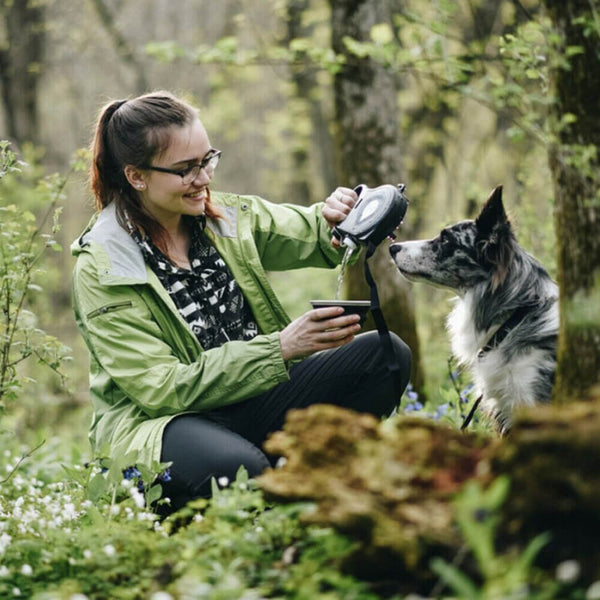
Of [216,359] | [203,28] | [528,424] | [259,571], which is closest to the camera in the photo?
[528,424]

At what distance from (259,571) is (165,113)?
2106mm

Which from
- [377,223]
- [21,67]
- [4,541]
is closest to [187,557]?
[4,541]

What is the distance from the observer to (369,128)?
17.0ft

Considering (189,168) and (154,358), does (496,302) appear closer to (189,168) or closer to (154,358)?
(189,168)

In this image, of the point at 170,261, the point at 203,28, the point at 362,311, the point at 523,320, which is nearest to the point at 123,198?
the point at 170,261

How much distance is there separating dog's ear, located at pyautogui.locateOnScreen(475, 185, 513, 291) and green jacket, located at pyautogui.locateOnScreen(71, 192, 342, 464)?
99 centimetres

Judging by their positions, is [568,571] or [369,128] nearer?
[568,571]

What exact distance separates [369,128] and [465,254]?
1.36 metres

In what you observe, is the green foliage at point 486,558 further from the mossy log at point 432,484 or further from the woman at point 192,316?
the woman at point 192,316

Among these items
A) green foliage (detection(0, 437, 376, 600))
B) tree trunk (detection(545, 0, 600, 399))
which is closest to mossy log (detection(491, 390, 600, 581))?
green foliage (detection(0, 437, 376, 600))

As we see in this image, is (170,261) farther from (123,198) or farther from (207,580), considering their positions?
(207,580)

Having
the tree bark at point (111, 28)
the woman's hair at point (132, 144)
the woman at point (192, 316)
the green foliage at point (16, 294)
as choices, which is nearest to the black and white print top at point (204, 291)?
the woman at point (192, 316)

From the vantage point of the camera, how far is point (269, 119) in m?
14.9

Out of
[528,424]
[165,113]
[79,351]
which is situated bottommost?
[79,351]
